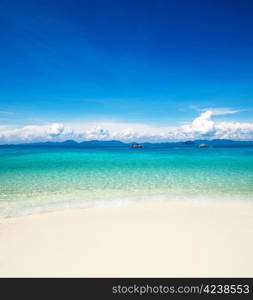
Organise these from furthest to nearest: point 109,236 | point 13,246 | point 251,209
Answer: point 251,209 → point 109,236 → point 13,246

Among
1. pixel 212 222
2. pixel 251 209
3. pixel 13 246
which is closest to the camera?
pixel 13 246

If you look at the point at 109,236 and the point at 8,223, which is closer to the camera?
the point at 109,236

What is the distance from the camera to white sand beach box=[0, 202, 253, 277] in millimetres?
3768

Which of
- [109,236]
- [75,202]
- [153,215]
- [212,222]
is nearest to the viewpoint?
[109,236]

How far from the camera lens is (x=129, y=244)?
4695mm

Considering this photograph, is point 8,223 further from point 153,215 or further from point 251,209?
point 251,209

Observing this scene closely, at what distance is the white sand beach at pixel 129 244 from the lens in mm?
3768

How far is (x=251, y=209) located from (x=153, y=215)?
4.59 m
